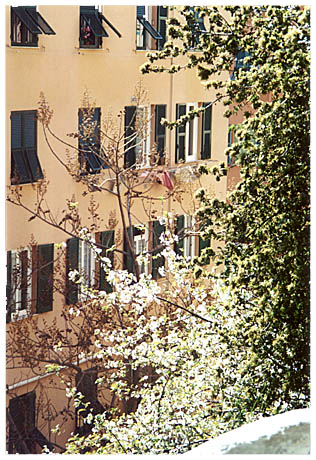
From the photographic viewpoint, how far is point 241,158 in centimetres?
328

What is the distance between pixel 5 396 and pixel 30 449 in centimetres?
26

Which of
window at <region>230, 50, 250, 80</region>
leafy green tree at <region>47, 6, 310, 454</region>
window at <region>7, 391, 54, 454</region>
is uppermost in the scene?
window at <region>230, 50, 250, 80</region>

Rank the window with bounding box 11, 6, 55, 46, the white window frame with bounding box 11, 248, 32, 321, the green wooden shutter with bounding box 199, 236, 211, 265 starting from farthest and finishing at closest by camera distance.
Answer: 1. the green wooden shutter with bounding box 199, 236, 211, 265
2. the white window frame with bounding box 11, 248, 32, 321
3. the window with bounding box 11, 6, 55, 46

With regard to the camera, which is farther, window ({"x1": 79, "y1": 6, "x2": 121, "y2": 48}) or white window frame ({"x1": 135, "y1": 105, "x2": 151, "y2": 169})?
white window frame ({"x1": 135, "y1": 105, "x2": 151, "y2": 169})

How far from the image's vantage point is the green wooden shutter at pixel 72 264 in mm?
3301

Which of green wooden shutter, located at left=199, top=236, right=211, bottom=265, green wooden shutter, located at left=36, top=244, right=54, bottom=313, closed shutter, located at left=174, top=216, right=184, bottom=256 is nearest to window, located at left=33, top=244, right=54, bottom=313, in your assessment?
green wooden shutter, located at left=36, top=244, right=54, bottom=313

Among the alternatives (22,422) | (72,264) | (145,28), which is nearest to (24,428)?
(22,422)

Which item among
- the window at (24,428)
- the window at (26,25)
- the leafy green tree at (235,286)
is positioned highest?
the window at (26,25)

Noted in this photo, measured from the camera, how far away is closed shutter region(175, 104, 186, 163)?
3.37 meters

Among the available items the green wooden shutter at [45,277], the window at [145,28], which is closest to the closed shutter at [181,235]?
the green wooden shutter at [45,277]

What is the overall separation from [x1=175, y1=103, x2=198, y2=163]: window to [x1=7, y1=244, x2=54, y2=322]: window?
75cm

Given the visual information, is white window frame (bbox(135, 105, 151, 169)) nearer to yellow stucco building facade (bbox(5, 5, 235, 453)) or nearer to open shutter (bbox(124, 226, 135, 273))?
yellow stucco building facade (bbox(5, 5, 235, 453))

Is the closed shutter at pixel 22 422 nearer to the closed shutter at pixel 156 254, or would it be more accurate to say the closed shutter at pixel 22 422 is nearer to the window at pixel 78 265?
the window at pixel 78 265
